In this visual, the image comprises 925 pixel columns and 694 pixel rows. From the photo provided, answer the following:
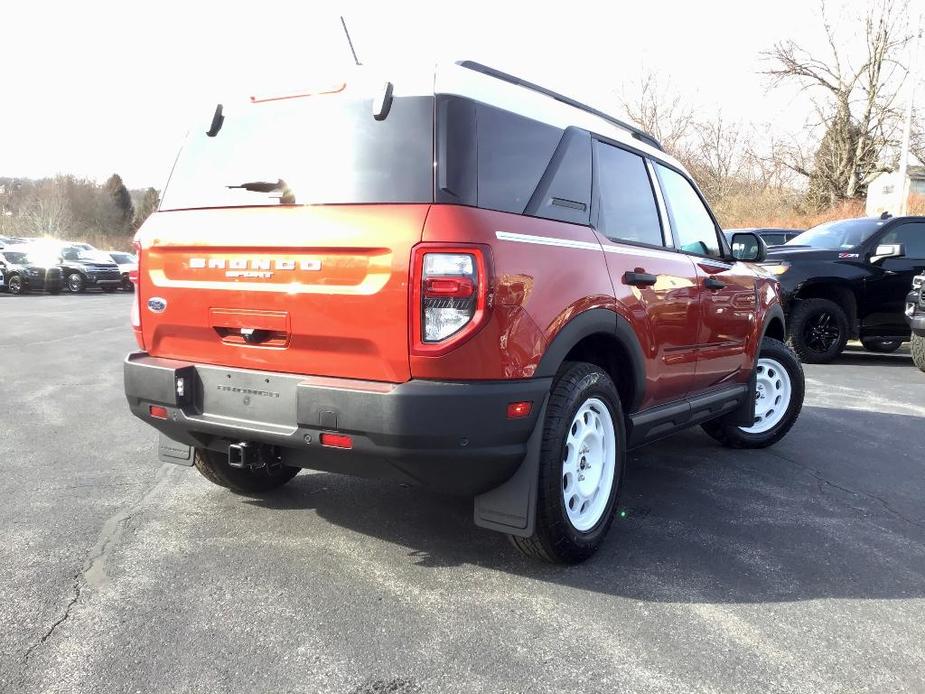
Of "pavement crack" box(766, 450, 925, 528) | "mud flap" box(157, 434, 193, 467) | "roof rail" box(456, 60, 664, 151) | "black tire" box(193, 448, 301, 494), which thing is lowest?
"pavement crack" box(766, 450, 925, 528)

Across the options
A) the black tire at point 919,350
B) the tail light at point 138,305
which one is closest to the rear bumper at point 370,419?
the tail light at point 138,305

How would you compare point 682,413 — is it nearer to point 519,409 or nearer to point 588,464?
point 588,464

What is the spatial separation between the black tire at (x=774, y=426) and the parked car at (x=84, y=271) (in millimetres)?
27323

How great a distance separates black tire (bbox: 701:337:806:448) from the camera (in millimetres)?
5414

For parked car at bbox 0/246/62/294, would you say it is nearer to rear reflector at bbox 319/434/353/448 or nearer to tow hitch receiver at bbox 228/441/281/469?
tow hitch receiver at bbox 228/441/281/469

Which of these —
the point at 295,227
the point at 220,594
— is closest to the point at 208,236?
the point at 295,227

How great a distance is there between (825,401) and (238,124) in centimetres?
617

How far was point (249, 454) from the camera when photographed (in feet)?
9.98

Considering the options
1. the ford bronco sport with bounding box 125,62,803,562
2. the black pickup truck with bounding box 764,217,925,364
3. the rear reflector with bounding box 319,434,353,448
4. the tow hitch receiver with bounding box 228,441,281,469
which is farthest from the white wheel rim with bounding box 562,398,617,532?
the black pickup truck with bounding box 764,217,925,364

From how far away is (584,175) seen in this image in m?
3.42

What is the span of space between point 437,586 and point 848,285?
848 cm

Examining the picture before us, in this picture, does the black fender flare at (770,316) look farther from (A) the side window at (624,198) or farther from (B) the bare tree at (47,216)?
(B) the bare tree at (47,216)

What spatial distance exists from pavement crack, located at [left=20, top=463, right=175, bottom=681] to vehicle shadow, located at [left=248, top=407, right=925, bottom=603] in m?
0.66

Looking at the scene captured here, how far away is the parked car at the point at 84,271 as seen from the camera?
91.0ft
